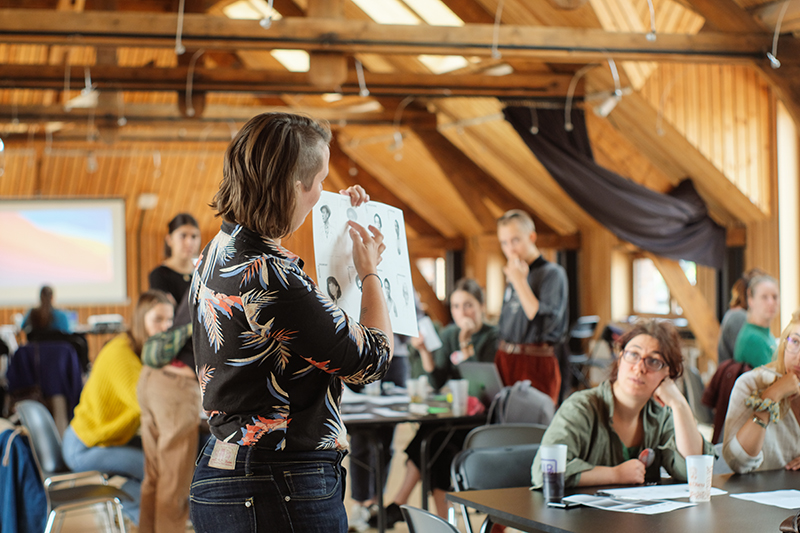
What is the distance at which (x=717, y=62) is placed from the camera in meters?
5.69

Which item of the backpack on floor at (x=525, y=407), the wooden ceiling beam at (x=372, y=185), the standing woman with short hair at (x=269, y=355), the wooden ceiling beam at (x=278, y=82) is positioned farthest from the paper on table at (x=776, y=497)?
the wooden ceiling beam at (x=372, y=185)

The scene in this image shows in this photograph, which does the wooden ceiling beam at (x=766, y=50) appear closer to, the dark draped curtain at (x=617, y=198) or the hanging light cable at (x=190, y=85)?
the dark draped curtain at (x=617, y=198)

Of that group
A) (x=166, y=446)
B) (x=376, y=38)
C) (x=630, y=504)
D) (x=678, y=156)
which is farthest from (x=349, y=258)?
(x=678, y=156)

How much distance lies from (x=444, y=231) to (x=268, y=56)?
12.5ft

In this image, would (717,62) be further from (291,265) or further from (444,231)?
(444,231)

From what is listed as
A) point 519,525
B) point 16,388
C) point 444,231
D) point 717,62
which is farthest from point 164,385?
point 444,231

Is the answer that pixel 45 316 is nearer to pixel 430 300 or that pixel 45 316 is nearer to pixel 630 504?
pixel 430 300

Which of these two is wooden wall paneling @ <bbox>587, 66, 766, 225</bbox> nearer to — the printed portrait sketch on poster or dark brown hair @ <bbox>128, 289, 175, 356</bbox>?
dark brown hair @ <bbox>128, 289, 175, 356</bbox>

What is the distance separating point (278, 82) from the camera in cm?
739

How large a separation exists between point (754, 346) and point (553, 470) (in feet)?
8.50

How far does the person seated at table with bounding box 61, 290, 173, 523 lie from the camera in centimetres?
386

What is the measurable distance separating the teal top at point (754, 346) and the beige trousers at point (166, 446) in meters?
2.79

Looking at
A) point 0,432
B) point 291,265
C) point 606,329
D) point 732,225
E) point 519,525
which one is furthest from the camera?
point 606,329

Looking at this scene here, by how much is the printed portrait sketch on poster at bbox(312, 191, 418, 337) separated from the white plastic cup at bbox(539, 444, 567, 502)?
1.76 feet
